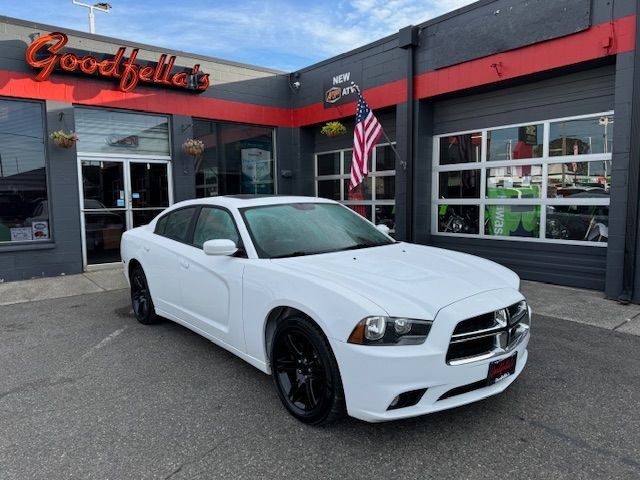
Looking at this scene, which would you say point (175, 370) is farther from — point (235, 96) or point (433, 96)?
point (235, 96)

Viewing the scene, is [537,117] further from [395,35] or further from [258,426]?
[258,426]

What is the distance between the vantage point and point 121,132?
977 cm

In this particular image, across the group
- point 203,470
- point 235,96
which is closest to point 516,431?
point 203,470

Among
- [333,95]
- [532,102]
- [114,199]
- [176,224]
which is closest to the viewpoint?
[176,224]

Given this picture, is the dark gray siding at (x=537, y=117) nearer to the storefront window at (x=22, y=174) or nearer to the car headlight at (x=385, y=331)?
the car headlight at (x=385, y=331)

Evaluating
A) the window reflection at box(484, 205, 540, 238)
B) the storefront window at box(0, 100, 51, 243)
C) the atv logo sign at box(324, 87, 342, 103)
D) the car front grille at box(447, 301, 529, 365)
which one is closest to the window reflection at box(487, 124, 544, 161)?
the window reflection at box(484, 205, 540, 238)

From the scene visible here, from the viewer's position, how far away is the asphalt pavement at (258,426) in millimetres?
2672

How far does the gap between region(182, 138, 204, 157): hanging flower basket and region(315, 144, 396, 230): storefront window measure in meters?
3.26

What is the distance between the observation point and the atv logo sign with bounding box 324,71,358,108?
1049 cm

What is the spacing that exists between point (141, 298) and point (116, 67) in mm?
5740

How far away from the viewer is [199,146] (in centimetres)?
1027

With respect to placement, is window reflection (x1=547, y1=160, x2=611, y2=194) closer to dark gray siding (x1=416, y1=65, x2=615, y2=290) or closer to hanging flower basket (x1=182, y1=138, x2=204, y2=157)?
dark gray siding (x1=416, y1=65, x2=615, y2=290)

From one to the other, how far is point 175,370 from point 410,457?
2280mm

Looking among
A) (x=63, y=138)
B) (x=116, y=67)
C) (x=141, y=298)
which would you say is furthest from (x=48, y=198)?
(x=141, y=298)
